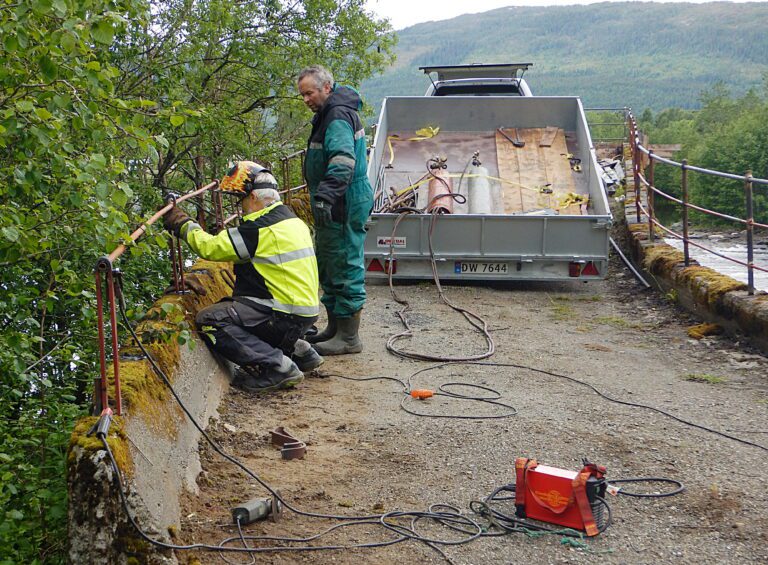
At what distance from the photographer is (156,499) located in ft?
13.0

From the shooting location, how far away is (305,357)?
672 cm

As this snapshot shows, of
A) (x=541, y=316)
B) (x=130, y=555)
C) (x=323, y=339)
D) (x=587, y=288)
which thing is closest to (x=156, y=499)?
(x=130, y=555)

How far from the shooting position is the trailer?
409 inches

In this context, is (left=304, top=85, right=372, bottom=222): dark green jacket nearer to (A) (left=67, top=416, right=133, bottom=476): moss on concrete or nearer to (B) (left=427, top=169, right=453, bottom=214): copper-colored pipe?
(B) (left=427, top=169, right=453, bottom=214): copper-colored pipe

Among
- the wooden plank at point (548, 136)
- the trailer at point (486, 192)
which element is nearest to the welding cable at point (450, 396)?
the trailer at point (486, 192)

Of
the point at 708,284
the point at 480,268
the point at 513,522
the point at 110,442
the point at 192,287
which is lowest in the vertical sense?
the point at 513,522

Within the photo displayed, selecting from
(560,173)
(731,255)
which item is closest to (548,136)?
(560,173)

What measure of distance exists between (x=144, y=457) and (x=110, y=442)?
14.9 inches

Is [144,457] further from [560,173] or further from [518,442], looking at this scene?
[560,173]

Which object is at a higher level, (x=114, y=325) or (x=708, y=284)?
(x=114, y=325)

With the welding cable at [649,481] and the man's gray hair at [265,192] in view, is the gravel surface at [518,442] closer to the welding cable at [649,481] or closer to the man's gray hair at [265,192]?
the welding cable at [649,481]

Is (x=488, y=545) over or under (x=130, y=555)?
under

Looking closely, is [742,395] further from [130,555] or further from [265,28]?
[265,28]

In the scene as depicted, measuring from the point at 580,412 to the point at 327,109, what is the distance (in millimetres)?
2992
